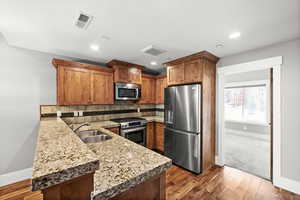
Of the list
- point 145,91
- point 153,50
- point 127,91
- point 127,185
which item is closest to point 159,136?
point 145,91

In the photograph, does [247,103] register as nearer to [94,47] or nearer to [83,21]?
[94,47]

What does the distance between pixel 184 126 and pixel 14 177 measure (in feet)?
11.2

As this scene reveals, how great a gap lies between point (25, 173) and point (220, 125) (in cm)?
418

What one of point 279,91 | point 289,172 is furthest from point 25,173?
point 279,91

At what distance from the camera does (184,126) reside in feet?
9.11

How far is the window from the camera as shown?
501 centimetres

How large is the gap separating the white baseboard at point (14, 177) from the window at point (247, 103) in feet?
23.3

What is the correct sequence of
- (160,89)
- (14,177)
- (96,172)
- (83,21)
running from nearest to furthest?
1. (96,172)
2. (83,21)
3. (14,177)
4. (160,89)

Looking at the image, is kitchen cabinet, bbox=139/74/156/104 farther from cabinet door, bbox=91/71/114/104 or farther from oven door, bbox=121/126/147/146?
cabinet door, bbox=91/71/114/104

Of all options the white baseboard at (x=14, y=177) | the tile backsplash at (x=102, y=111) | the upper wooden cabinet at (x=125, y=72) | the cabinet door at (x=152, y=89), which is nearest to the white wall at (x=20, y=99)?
the white baseboard at (x=14, y=177)

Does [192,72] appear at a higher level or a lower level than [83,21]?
lower

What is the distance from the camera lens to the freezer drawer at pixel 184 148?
8.50ft

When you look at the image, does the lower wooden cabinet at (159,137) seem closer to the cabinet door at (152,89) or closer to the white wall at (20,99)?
the cabinet door at (152,89)

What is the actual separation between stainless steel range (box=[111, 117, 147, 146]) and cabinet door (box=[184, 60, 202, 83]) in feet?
5.22
